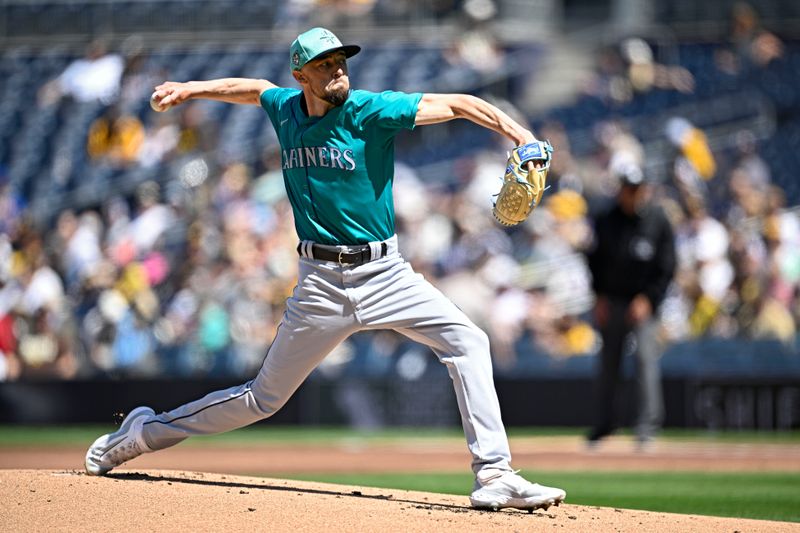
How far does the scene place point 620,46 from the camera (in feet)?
68.9

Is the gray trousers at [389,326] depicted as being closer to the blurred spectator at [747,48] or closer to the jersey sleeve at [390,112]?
the jersey sleeve at [390,112]

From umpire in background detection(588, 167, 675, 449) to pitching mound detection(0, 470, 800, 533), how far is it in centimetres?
550

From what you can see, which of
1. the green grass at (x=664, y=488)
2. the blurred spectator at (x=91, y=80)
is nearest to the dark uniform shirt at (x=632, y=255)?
the green grass at (x=664, y=488)

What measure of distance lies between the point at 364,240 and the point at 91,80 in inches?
640

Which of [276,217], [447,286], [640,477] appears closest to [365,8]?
[276,217]

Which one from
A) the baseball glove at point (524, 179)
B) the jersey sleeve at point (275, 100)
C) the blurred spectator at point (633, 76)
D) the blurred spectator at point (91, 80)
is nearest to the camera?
the baseball glove at point (524, 179)

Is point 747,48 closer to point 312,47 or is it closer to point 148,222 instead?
point 148,222

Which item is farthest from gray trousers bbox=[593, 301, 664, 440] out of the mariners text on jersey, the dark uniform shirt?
the mariners text on jersey

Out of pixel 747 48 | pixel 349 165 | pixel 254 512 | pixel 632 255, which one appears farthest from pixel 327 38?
pixel 747 48

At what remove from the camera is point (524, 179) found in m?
5.71

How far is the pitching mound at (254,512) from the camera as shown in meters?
5.39

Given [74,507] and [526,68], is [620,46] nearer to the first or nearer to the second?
[526,68]

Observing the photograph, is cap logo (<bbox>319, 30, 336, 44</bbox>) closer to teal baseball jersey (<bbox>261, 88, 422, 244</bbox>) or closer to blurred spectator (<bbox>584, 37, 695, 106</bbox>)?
teal baseball jersey (<bbox>261, 88, 422, 244</bbox>)

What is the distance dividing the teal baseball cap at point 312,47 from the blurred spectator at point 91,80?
15.4 meters
